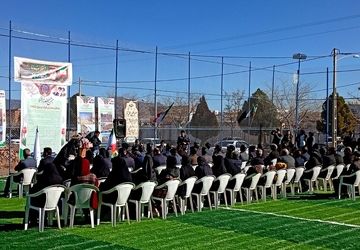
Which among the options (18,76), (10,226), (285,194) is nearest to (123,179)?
(10,226)

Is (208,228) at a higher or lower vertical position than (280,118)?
lower

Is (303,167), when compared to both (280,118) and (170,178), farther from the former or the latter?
(280,118)

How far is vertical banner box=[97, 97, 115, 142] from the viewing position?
2216 centimetres

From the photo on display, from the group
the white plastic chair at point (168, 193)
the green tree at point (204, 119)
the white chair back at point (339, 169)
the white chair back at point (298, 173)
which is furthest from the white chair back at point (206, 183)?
the green tree at point (204, 119)

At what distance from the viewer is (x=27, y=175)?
13.8m

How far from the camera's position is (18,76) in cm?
1770

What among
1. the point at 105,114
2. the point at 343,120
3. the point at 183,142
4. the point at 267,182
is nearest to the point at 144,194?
the point at 267,182

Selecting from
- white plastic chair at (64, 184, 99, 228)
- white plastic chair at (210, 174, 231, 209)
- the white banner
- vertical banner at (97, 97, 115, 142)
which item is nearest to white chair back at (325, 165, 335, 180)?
white plastic chair at (210, 174, 231, 209)

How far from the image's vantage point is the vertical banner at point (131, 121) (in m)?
24.1

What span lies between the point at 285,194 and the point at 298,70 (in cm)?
1843

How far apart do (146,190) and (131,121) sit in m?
14.1

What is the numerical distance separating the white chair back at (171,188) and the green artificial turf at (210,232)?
0.45 meters

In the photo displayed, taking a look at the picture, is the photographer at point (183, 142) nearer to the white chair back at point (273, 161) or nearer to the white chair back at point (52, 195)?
the white chair back at point (273, 161)

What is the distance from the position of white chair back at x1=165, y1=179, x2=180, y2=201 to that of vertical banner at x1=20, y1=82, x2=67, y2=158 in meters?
8.25
